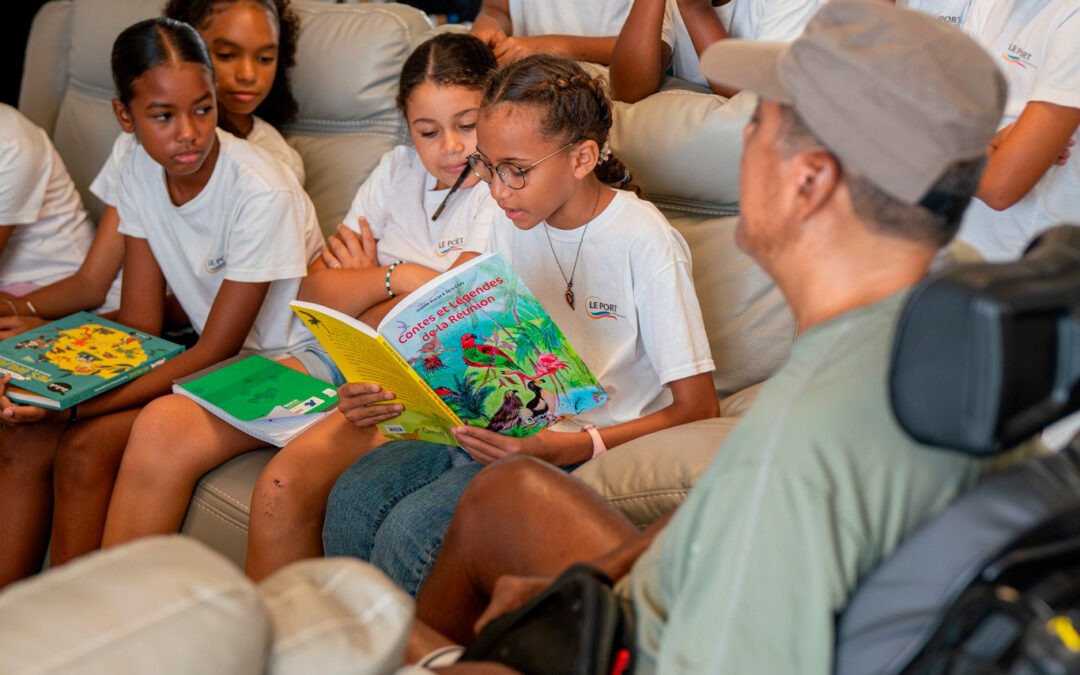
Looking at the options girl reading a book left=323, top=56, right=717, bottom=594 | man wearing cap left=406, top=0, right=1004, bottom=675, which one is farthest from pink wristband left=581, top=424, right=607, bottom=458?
man wearing cap left=406, top=0, right=1004, bottom=675

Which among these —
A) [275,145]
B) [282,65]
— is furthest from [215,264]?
[282,65]

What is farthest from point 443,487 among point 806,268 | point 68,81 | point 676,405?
point 68,81

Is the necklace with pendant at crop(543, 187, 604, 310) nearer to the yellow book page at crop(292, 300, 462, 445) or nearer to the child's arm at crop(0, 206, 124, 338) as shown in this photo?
the yellow book page at crop(292, 300, 462, 445)

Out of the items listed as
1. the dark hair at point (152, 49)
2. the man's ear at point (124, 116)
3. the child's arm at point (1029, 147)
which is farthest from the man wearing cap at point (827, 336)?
the man's ear at point (124, 116)

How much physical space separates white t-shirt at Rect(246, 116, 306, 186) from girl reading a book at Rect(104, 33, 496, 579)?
0.35 metres

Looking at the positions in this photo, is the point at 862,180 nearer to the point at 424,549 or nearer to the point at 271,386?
the point at 424,549

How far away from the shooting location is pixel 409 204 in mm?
2135

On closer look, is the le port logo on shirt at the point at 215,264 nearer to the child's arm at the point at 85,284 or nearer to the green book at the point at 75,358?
the green book at the point at 75,358

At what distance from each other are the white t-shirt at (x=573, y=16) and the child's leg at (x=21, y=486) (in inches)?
53.4

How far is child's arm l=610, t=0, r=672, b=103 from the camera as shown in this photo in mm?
2086

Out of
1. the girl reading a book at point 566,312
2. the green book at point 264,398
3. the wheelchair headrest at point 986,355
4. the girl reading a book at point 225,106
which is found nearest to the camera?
the wheelchair headrest at point 986,355

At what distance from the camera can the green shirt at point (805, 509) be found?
33.7 inches

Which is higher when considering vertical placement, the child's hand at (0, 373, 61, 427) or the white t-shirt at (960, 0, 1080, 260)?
the white t-shirt at (960, 0, 1080, 260)

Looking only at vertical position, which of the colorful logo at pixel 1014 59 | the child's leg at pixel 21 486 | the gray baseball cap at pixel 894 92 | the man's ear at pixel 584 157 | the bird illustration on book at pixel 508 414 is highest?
the gray baseball cap at pixel 894 92
